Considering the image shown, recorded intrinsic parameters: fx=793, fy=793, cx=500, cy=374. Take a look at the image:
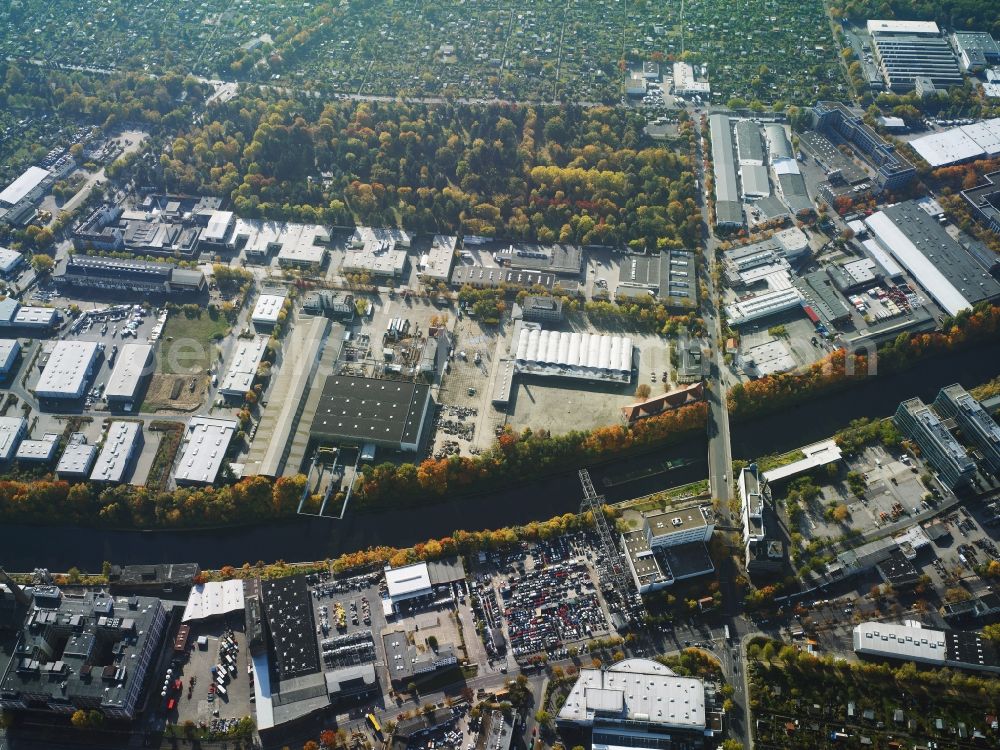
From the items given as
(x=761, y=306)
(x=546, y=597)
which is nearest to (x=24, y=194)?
(x=546, y=597)

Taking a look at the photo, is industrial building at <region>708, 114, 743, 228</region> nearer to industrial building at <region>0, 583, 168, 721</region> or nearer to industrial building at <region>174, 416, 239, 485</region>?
industrial building at <region>174, 416, 239, 485</region>

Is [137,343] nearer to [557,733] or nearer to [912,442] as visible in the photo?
[557,733]

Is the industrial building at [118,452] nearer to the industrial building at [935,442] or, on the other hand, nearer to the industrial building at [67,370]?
the industrial building at [67,370]

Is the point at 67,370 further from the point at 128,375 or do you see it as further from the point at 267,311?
the point at 267,311

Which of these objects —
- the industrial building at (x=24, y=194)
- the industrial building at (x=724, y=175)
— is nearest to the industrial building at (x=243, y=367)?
the industrial building at (x=24, y=194)

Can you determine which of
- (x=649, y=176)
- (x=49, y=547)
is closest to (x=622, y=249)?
(x=649, y=176)

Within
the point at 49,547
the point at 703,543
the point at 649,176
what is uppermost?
the point at 649,176
